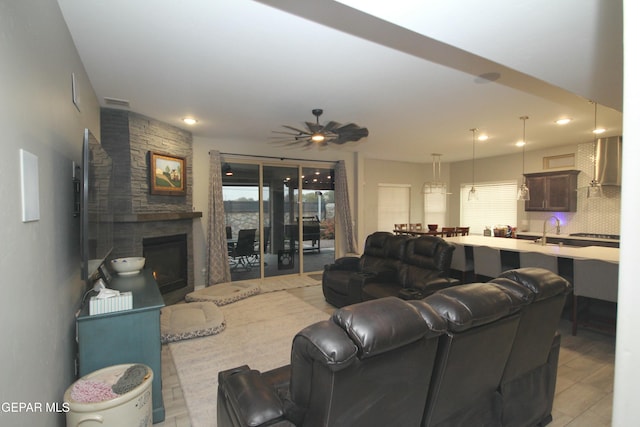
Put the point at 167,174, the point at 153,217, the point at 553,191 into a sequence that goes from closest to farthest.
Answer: the point at 153,217 → the point at 167,174 → the point at 553,191

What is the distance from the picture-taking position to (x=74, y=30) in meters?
2.17

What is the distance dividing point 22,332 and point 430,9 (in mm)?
2314

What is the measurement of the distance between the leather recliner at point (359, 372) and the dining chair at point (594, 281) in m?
3.14

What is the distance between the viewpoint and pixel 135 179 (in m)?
4.09

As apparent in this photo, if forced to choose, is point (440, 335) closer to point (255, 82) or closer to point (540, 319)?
point (540, 319)

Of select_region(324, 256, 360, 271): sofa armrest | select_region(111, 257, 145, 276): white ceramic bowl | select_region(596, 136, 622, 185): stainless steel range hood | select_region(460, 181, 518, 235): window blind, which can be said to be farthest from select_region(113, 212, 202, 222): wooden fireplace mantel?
select_region(596, 136, 622, 185): stainless steel range hood

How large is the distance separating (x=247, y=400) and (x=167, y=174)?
4067 millimetres

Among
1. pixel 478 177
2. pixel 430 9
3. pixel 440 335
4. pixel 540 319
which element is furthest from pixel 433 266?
pixel 478 177

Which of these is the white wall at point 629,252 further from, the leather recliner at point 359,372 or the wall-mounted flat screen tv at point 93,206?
the wall-mounted flat screen tv at point 93,206

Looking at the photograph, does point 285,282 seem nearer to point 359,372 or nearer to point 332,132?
point 332,132

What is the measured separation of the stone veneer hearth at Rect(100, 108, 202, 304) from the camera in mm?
3920

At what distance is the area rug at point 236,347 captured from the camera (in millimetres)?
2436

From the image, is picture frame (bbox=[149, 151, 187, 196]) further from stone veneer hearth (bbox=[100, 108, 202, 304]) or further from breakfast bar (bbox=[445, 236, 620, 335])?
breakfast bar (bbox=[445, 236, 620, 335])

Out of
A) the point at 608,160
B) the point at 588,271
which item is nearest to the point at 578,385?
the point at 588,271
